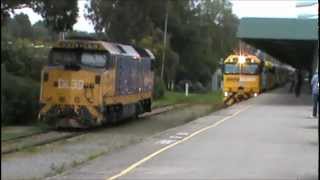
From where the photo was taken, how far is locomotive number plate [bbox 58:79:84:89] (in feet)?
84.4

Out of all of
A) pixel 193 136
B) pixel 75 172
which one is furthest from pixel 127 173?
pixel 193 136

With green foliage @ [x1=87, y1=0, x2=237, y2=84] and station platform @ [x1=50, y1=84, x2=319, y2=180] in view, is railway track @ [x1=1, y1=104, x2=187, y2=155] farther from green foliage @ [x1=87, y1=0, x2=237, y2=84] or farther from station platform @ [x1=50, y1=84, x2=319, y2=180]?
green foliage @ [x1=87, y1=0, x2=237, y2=84]

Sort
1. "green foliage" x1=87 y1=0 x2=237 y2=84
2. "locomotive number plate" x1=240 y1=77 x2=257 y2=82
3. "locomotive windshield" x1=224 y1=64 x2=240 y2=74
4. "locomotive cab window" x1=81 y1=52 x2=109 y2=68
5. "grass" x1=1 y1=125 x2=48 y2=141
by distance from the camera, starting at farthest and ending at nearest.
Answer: "locomotive windshield" x1=224 y1=64 x2=240 y2=74 < "locomotive number plate" x1=240 y1=77 x2=257 y2=82 < "green foliage" x1=87 y1=0 x2=237 y2=84 < "locomotive cab window" x1=81 y1=52 x2=109 y2=68 < "grass" x1=1 y1=125 x2=48 y2=141

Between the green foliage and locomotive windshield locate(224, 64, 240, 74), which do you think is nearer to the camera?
the green foliage

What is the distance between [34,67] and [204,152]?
2033 cm

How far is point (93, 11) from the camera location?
2238 inches

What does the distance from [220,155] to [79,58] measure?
37.4 feet

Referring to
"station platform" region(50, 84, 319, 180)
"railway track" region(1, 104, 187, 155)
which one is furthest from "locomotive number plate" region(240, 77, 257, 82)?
"station platform" region(50, 84, 319, 180)

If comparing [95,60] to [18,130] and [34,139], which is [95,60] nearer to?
[18,130]

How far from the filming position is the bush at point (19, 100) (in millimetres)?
27984

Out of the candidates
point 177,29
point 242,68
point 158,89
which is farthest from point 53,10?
point 177,29

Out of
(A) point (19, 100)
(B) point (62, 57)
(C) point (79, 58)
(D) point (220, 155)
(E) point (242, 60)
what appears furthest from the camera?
(E) point (242, 60)

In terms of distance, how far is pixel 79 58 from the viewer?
86.3 ft

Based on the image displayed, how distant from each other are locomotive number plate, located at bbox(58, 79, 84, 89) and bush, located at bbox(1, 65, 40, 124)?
8.17 feet
